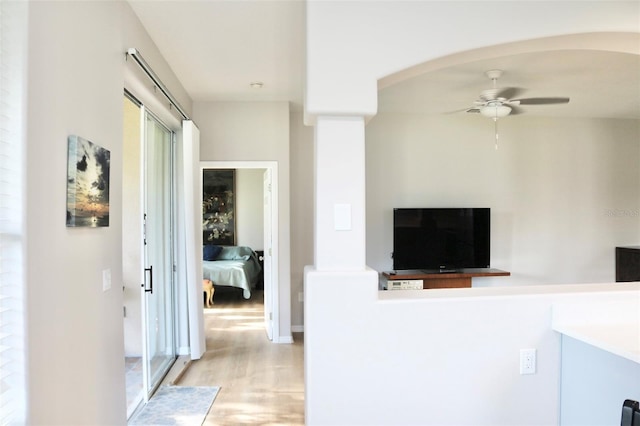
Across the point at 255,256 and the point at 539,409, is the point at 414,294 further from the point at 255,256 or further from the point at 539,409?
the point at 255,256

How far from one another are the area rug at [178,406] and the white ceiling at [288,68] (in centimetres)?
260

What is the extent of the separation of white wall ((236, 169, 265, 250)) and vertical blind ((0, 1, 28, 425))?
6252 millimetres

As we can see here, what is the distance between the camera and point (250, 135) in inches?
178

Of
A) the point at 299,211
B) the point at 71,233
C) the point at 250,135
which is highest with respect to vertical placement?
the point at 250,135

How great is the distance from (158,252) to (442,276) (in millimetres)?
3056

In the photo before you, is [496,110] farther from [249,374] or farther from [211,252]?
[211,252]

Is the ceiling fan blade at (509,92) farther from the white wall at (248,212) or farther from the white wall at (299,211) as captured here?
the white wall at (248,212)

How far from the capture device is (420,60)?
1978mm

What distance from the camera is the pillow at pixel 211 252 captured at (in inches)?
275

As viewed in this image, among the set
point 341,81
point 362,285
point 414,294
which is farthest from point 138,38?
point 414,294

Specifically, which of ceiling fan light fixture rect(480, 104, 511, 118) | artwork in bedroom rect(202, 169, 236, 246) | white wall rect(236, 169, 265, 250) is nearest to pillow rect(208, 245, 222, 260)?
artwork in bedroom rect(202, 169, 236, 246)

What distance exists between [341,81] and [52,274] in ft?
4.77

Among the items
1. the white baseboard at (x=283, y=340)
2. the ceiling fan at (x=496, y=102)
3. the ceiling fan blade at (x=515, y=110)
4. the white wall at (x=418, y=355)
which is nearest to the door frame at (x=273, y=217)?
the white baseboard at (x=283, y=340)

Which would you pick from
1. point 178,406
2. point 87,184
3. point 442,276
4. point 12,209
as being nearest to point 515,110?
point 442,276
